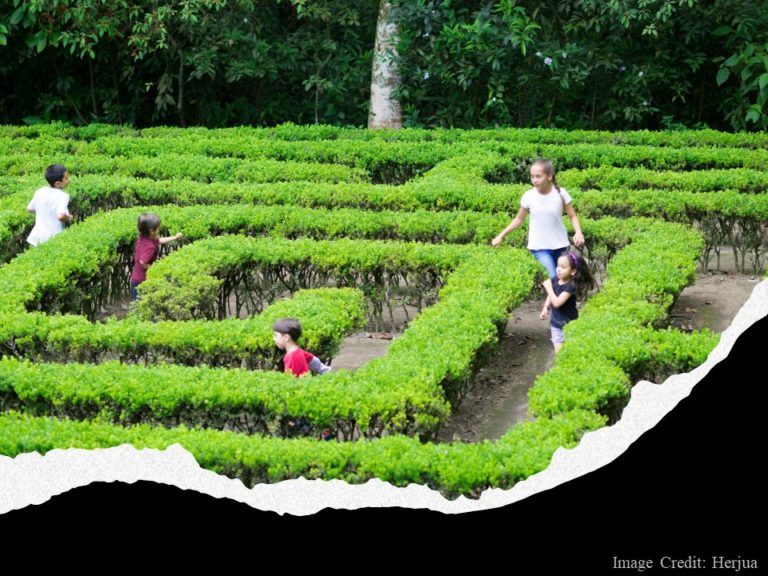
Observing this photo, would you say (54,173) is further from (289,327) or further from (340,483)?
(340,483)

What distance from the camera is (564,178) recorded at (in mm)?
15070

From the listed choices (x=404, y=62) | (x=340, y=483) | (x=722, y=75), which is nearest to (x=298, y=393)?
(x=340, y=483)

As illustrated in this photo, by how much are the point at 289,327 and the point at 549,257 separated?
3.14 metres

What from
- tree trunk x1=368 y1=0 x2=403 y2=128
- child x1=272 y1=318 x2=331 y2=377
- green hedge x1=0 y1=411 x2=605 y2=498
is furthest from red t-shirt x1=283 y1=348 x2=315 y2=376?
tree trunk x1=368 y1=0 x2=403 y2=128

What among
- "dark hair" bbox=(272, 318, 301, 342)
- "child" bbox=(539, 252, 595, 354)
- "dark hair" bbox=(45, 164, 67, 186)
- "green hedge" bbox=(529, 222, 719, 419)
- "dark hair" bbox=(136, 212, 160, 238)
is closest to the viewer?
"green hedge" bbox=(529, 222, 719, 419)

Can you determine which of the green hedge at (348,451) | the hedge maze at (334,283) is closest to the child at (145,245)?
the hedge maze at (334,283)

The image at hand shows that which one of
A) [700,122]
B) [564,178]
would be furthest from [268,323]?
[700,122]

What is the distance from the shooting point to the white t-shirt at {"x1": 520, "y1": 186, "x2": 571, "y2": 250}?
10.9 meters

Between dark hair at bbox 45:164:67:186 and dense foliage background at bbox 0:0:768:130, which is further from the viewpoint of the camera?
dense foliage background at bbox 0:0:768:130

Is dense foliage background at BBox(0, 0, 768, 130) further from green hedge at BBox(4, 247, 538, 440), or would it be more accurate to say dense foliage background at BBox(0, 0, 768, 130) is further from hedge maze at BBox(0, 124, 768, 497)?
green hedge at BBox(4, 247, 538, 440)

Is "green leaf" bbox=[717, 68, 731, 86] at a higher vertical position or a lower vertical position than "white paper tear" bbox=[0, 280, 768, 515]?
higher

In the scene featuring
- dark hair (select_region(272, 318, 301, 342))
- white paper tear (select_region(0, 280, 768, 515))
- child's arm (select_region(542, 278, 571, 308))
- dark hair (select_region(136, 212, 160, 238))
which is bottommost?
white paper tear (select_region(0, 280, 768, 515))

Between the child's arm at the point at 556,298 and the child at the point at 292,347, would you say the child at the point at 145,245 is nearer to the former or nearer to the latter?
the child at the point at 292,347

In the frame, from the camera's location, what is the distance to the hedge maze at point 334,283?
7.49 m
